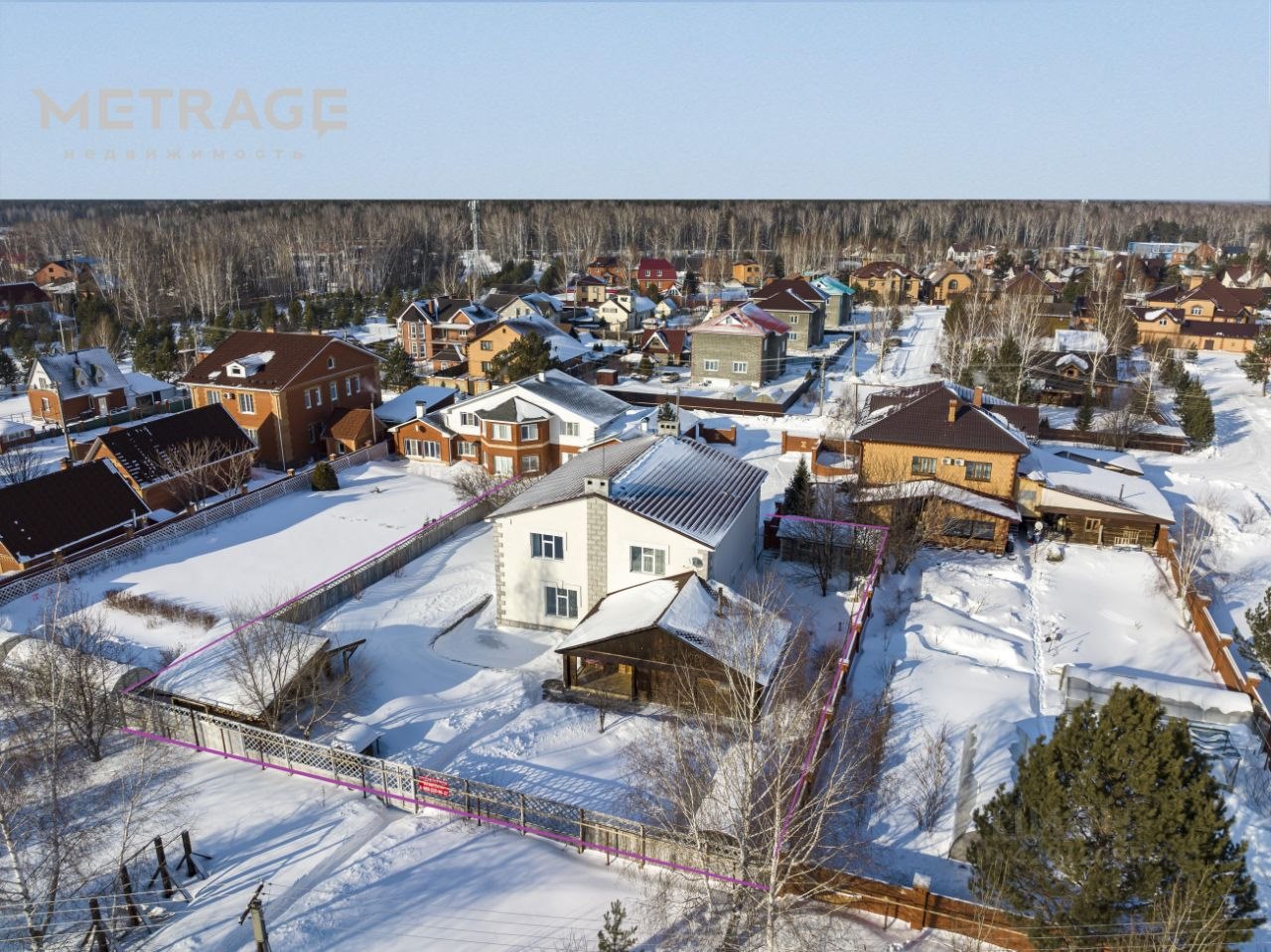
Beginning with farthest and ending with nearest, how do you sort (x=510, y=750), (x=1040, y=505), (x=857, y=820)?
1. (x=1040, y=505)
2. (x=510, y=750)
3. (x=857, y=820)

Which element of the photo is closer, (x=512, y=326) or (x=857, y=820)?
(x=857, y=820)

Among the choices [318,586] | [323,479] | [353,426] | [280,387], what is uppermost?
[280,387]

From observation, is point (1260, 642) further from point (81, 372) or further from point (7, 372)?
point (7, 372)

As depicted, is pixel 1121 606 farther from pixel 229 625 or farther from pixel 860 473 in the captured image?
pixel 229 625

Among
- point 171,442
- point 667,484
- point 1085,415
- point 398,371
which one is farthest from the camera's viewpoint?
point 398,371

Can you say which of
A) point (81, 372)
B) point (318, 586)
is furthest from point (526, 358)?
point (81, 372)

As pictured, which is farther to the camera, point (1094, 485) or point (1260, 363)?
point (1260, 363)

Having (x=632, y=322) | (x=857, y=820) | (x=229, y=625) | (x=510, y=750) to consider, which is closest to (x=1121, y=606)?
(x=857, y=820)
